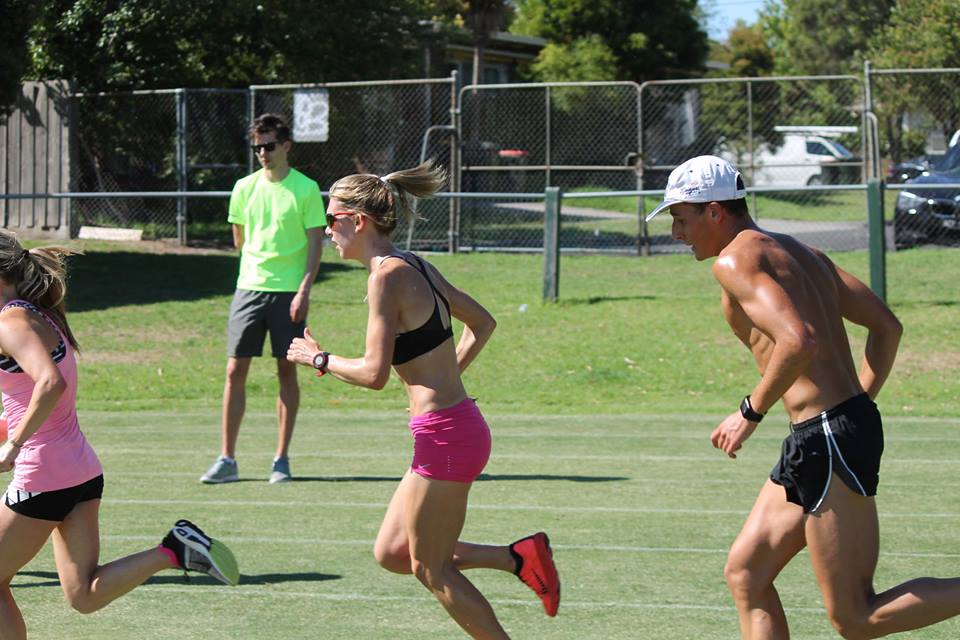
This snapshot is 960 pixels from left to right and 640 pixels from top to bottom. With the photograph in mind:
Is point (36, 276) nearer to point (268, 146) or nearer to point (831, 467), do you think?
point (831, 467)

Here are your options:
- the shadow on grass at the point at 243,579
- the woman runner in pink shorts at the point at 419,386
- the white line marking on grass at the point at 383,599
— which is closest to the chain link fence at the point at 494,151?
Result: the shadow on grass at the point at 243,579

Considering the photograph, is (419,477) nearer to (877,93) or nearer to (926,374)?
(926,374)

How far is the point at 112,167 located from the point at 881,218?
12669 mm

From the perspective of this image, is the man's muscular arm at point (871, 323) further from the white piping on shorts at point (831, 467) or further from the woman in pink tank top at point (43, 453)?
the woman in pink tank top at point (43, 453)

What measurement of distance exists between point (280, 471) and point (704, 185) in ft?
16.9

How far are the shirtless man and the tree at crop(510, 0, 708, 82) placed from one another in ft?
110

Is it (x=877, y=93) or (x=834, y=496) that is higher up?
(x=877, y=93)

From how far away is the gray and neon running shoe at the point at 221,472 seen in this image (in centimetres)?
920

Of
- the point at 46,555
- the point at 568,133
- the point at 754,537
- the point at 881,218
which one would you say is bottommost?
the point at 46,555

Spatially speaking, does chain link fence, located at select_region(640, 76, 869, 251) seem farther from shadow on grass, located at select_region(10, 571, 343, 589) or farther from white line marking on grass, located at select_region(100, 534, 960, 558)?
shadow on grass, located at select_region(10, 571, 343, 589)

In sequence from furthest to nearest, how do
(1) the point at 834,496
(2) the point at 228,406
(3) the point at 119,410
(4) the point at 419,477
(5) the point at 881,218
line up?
(5) the point at 881,218 < (3) the point at 119,410 < (2) the point at 228,406 < (4) the point at 419,477 < (1) the point at 834,496

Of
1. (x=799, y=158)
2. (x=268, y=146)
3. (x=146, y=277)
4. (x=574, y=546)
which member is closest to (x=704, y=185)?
(x=574, y=546)

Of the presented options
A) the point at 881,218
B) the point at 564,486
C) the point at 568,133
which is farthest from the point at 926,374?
the point at 568,133

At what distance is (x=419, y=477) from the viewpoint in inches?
201
